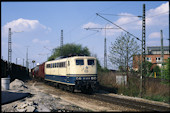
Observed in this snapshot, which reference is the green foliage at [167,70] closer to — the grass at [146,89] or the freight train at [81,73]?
the grass at [146,89]

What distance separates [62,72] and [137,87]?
280 inches

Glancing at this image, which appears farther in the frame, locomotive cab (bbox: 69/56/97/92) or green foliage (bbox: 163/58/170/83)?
locomotive cab (bbox: 69/56/97/92)

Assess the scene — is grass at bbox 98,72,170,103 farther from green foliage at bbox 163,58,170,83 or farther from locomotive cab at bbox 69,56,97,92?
locomotive cab at bbox 69,56,97,92

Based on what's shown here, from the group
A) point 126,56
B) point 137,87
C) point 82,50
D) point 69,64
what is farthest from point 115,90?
point 82,50

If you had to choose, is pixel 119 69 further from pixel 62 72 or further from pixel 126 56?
pixel 62 72

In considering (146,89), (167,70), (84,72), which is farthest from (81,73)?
(167,70)

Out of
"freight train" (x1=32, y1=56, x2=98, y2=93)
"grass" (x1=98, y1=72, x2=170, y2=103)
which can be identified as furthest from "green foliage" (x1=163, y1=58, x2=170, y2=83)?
"freight train" (x1=32, y1=56, x2=98, y2=93)

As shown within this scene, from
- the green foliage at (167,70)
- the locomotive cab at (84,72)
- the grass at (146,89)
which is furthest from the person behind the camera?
the locomotive cab at (84,72)

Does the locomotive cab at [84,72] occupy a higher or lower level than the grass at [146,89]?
higher

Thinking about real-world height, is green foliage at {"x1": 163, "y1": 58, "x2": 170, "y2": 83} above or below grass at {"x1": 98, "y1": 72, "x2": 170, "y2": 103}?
above

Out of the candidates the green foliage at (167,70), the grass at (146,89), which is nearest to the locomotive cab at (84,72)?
the grass at (146,89)

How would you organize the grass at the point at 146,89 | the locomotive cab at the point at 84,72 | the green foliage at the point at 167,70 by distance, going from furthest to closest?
1. the locomotive cab at the point at 84,72
2. the grass at the point at 146,89
3. the green foliage at the point at 167,70

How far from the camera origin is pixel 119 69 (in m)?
22.9

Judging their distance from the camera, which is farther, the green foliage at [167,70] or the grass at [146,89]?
the grass at [146,89]
